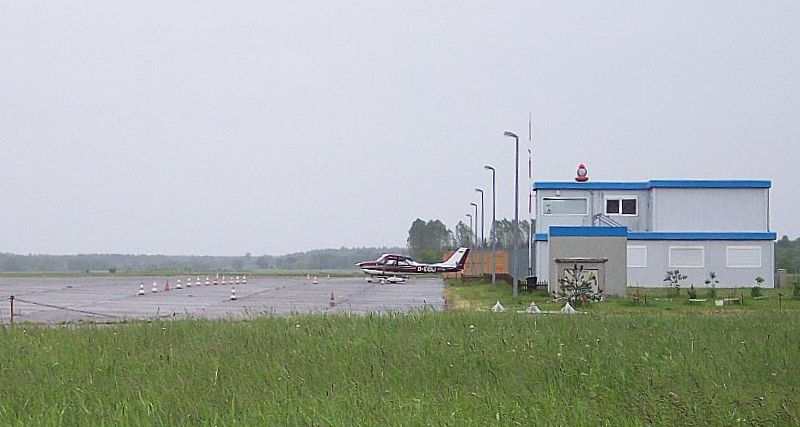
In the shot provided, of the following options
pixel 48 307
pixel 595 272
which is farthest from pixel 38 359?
pixel 595 272

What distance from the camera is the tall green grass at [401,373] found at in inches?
380

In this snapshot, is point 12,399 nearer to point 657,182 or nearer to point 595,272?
point 595,272

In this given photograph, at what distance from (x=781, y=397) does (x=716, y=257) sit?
40.1m

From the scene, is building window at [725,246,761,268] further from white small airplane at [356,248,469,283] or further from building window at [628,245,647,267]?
white small airplane at [356,248,469,283]

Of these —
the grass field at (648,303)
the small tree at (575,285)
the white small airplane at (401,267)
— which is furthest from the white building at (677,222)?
the white small airplane at (401,267)

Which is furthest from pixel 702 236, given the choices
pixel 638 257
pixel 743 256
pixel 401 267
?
pixel 401 267

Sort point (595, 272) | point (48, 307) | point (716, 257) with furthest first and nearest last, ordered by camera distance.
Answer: point (716, 257)
point (595, 272)
point (48, 307)

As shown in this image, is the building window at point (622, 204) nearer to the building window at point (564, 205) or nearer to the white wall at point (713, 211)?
the building window at point (564, 205)

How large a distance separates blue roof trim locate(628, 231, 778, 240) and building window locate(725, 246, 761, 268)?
536 mm

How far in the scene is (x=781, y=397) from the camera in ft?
36.1

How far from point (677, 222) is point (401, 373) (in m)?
40.3

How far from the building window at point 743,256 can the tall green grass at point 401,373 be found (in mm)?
32406

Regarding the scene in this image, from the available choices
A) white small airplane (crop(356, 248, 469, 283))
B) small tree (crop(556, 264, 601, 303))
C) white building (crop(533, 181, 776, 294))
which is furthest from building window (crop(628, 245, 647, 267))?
white small airplane (crop(356, 248, 469, 283))

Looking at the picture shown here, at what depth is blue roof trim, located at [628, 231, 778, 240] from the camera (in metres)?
49.3
